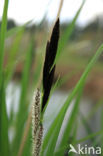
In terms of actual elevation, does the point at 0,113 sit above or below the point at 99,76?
above

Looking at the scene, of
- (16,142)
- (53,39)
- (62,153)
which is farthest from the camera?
(16,142)

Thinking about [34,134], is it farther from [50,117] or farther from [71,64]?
[71,64]

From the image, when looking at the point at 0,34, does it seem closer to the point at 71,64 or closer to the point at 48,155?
the point at 48,155

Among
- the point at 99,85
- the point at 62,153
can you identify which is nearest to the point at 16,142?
the point at 62,153

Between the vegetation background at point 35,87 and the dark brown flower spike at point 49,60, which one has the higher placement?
the dark brown flower spike at point 49,60

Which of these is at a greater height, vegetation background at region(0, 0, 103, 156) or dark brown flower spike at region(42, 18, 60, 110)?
dark brown flower spike at region(42, 18, 60, 110)

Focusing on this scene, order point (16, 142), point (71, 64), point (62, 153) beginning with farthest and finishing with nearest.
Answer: point (71, 64) < point (16, 142) < point (62, 153)

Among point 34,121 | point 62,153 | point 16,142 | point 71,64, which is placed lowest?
point 71,64

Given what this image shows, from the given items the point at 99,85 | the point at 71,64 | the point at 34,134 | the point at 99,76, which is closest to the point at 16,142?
the point at 34,134

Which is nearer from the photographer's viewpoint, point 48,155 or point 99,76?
point 48,155

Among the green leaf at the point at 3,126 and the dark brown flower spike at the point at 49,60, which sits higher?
the dark brown flower spike at the point at 49,60
